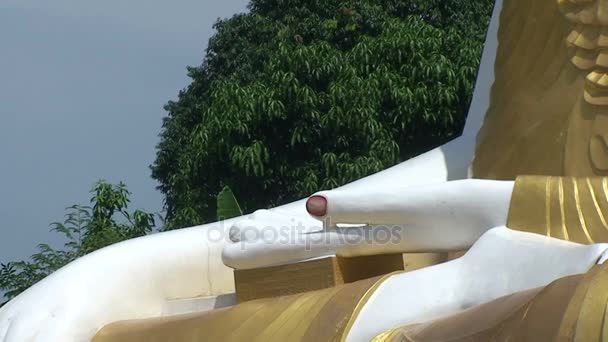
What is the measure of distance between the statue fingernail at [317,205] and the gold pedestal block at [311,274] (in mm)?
175

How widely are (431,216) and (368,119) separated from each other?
362cm

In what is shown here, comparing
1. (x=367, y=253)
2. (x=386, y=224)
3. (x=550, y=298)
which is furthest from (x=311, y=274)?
(x=550, y=298)

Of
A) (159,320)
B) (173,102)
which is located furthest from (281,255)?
(173,102)

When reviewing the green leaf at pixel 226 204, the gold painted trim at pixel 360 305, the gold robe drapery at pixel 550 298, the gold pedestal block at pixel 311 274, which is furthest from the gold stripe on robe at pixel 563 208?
the green leaf at pixel 226 204

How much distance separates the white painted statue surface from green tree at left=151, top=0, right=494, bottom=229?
2739 millimetres

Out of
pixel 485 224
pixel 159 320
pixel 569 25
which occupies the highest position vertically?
pixel 569 25

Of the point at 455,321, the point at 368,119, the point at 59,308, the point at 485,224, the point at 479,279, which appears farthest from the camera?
the point at 368,119

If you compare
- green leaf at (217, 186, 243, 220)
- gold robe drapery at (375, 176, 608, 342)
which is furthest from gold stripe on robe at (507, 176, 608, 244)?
green leaf at (217, 186, 243, 220)

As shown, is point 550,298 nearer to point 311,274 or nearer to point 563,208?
point 563,208

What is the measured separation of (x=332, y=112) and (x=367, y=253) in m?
3.57

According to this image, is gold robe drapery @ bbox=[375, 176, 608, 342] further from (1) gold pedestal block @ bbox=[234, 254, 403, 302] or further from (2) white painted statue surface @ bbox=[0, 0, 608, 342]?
(1) gold pedestal block @ bbox=[234, 254, 403, 302]

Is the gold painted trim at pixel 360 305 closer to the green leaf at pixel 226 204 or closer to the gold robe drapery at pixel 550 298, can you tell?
the gold robe drapery at pixel 550 298

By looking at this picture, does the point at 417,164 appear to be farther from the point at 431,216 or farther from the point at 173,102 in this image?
the point at 173,102

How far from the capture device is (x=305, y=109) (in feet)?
24.1
